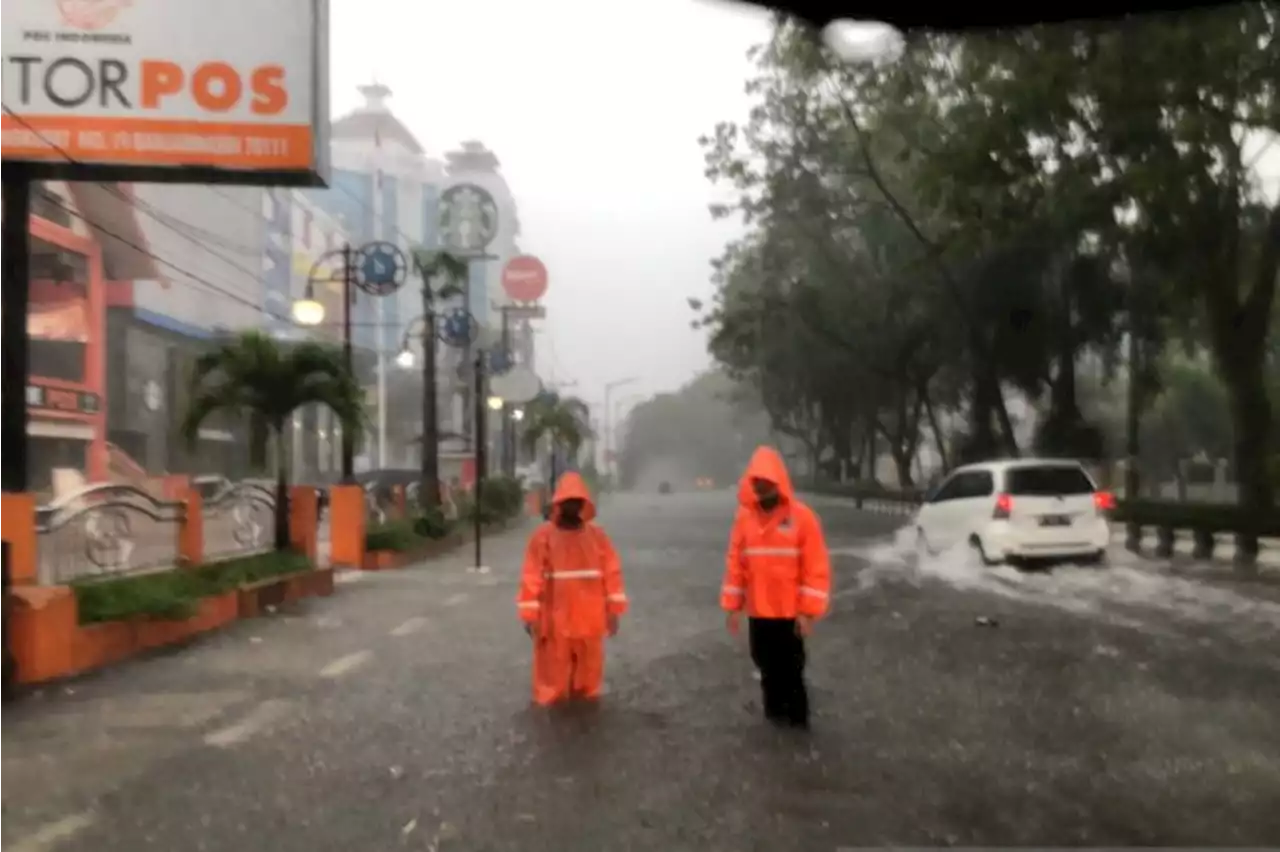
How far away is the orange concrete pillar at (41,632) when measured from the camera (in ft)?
36.4

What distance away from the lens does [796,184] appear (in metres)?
33.8

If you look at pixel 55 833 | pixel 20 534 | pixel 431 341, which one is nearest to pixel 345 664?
pixel 20 534

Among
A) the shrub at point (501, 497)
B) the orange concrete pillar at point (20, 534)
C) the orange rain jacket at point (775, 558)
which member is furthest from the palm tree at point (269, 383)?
the shrub at point (501, 497)

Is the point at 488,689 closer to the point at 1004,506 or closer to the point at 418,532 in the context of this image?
the point at 1004,506

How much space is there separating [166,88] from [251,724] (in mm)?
8716

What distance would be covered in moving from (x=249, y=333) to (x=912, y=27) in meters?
13.9

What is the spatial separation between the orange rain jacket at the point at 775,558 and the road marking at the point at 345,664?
375 cm

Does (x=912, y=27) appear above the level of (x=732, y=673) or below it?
above

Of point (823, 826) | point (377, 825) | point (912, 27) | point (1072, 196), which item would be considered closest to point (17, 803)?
point (377, 825)

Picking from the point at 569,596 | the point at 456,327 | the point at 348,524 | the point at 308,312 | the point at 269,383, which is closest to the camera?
the point at 569,596

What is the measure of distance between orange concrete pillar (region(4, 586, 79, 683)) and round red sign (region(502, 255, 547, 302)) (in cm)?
4745

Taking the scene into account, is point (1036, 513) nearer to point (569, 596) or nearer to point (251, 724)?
point (569, 596)

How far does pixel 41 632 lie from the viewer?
36.8ft

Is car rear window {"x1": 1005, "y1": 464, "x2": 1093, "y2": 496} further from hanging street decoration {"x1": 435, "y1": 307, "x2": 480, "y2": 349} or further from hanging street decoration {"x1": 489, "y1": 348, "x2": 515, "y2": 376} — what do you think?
hanging street decoration {"x1": 489, "y1": 348, "x2": 515, "y2": 376}
